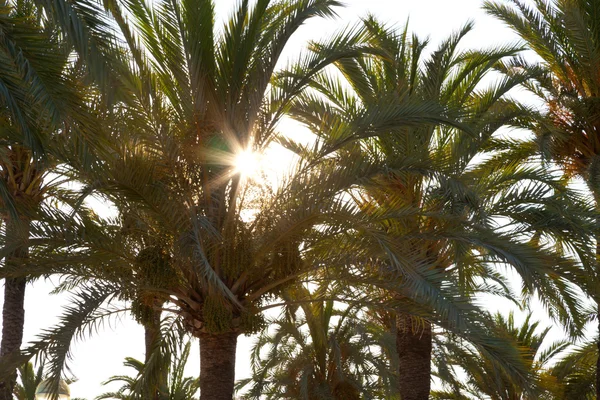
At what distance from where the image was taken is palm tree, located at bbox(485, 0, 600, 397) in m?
16.1

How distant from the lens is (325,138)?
1241cm

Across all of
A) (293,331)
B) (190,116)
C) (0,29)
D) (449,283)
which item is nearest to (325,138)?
(190,116)

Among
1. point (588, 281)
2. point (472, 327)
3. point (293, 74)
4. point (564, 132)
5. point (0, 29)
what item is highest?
point (564, 132)

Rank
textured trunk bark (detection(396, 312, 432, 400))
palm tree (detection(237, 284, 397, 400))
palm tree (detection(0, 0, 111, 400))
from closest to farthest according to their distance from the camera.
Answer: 1. palm tree (detection(0, 0, 111, 400))
2. textured trunk bark (detection(396, 312, 432, 400))
3. palm tree (detection(237, 284, 397, 400))

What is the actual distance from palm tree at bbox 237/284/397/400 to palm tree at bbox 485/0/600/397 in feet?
17.7

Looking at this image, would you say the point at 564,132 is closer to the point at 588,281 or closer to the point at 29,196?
the point at 588,281

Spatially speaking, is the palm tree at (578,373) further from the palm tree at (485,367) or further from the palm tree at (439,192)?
the palm tree at (439,192)

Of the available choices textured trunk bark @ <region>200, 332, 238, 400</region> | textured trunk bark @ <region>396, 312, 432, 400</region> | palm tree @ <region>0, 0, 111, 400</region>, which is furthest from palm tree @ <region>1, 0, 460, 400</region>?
textured trunk bark @ <region>396, 312, 432, 400</region>

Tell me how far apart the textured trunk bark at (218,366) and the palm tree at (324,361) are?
7.53m

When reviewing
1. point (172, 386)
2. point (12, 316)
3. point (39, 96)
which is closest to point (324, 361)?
point (172, 386)

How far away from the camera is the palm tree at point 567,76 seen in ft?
52.9

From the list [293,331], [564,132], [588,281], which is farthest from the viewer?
[293,331]

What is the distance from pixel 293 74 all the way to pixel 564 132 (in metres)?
6.41

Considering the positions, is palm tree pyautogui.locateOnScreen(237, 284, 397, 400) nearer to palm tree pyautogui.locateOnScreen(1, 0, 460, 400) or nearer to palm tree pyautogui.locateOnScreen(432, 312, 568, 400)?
palm tree pyautogui.locateOnScreen(432, 312, 568, 400)
